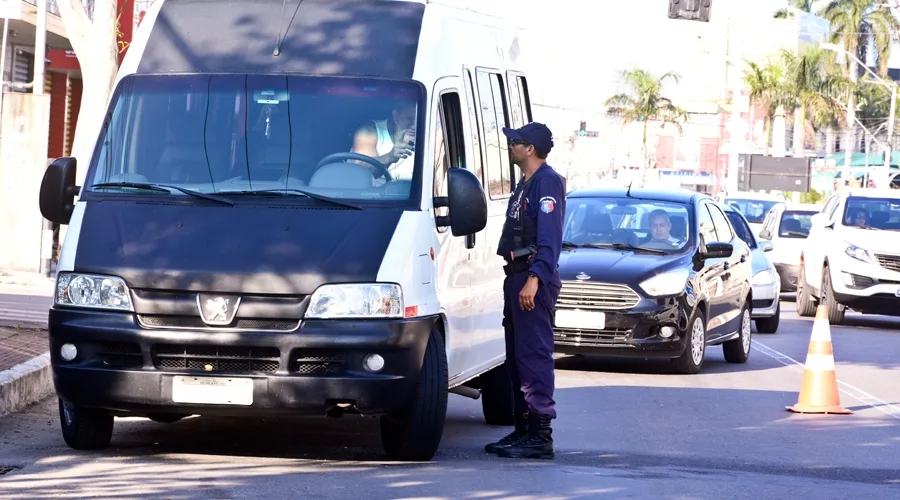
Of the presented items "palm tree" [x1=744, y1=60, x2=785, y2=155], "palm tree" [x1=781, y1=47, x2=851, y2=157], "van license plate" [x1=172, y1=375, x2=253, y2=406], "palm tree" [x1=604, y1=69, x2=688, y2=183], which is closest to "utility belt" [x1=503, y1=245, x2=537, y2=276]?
"van license plate" [x1=172, y1=375, x2=253, y2=406]

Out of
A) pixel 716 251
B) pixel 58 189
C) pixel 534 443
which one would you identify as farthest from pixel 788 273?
pixel 58 189

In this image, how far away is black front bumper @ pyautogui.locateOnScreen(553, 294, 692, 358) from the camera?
14.7 metres

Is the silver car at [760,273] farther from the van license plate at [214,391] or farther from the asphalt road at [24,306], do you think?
the van license plate at [214,391]

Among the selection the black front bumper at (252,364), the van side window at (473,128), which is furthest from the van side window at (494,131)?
the black front bumper at (252,364)

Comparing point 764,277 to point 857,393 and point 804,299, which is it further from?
point 857,393

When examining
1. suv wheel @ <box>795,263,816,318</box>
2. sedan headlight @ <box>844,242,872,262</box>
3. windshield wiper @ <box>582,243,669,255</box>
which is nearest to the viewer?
windshield wiper @ <box>582,243,669,255</box>

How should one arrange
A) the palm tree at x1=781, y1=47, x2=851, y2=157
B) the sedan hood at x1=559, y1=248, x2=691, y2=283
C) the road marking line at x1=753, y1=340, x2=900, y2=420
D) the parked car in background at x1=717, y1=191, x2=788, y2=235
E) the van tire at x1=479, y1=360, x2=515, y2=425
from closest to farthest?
the van tire at x1=479, y1=360, x2=515, y2=425 → the road marking line at x1=753, y1=340, x2=900, y2=420 → the sedan hood at x1=559, y1=248, x2=691, y2=283 → the parked car in background at x1=717, y1=191, x2=788, y2=235 → the palm tree at x1=781, y1=47, x2=851, y2=157

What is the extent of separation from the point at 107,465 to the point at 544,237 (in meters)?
2.61

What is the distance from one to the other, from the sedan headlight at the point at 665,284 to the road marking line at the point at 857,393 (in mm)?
1403

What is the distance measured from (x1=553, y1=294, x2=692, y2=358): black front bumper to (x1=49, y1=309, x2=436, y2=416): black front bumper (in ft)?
22.2

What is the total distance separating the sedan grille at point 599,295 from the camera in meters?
→ 14.7

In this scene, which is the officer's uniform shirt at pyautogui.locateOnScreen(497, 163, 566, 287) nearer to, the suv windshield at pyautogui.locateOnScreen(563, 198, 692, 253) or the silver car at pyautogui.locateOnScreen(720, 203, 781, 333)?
the suv windshield at pyautogui.locateOnScreen(563, 198, 692, 253)

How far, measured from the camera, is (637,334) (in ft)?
48.2

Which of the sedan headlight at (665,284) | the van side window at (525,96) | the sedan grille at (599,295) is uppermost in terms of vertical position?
the van side window at (525,96)
